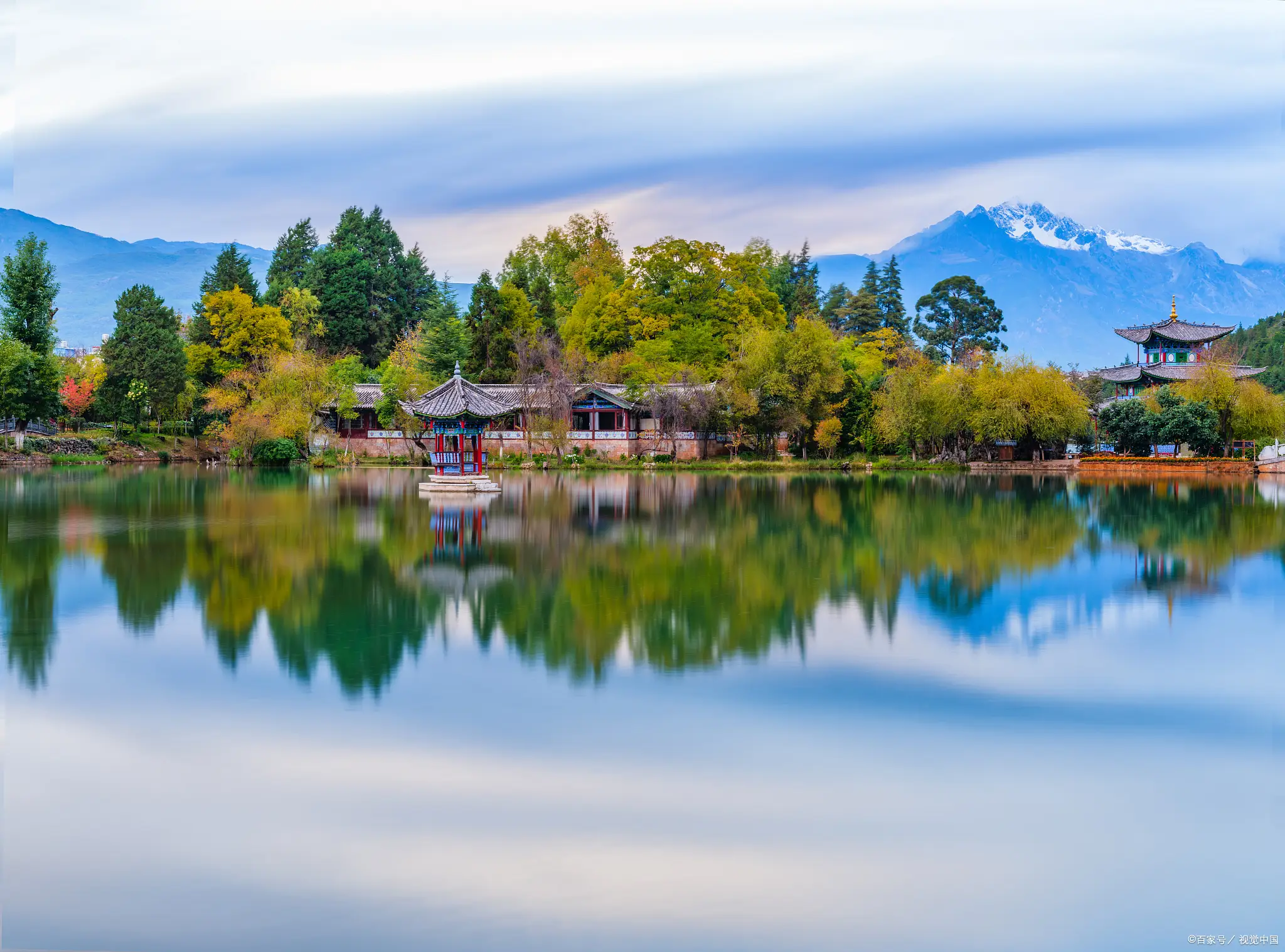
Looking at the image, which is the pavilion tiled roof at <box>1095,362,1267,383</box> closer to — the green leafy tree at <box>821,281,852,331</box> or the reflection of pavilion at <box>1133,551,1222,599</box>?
the green leafy tree at <box>821,281,852,331</box>

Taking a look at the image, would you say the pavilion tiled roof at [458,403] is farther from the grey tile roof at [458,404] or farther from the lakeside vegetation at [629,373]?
the lakeside vegetation at [629,373]

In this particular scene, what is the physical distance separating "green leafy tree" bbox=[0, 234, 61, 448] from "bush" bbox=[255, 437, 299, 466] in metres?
7.76

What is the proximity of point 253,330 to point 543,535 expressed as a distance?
1227 inches

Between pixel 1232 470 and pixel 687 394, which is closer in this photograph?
pixel 1232 470

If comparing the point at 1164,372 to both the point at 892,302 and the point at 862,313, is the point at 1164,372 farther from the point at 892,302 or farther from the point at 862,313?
the point at 892,302

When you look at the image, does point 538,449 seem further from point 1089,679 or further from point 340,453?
point 1089,679

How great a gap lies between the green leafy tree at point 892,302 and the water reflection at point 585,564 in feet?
125

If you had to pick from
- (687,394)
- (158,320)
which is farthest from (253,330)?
(687,394)

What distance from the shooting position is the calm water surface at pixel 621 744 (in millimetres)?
4605

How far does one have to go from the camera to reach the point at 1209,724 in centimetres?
705

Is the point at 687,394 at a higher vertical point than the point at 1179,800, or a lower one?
higher

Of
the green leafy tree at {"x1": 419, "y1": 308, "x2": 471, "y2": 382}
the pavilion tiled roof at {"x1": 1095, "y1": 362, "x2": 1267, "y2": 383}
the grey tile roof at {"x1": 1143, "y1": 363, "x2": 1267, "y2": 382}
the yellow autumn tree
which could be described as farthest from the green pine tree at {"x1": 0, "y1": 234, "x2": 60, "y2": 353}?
the grey tile roof at {"x1": 1143, "y1": 363, "x2": 1267, "y2": 382}

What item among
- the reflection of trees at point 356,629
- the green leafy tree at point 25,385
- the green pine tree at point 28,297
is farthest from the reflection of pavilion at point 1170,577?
the green pine tree at point 28,297

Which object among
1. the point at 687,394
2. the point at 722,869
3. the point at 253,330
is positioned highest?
the point at 253,330
